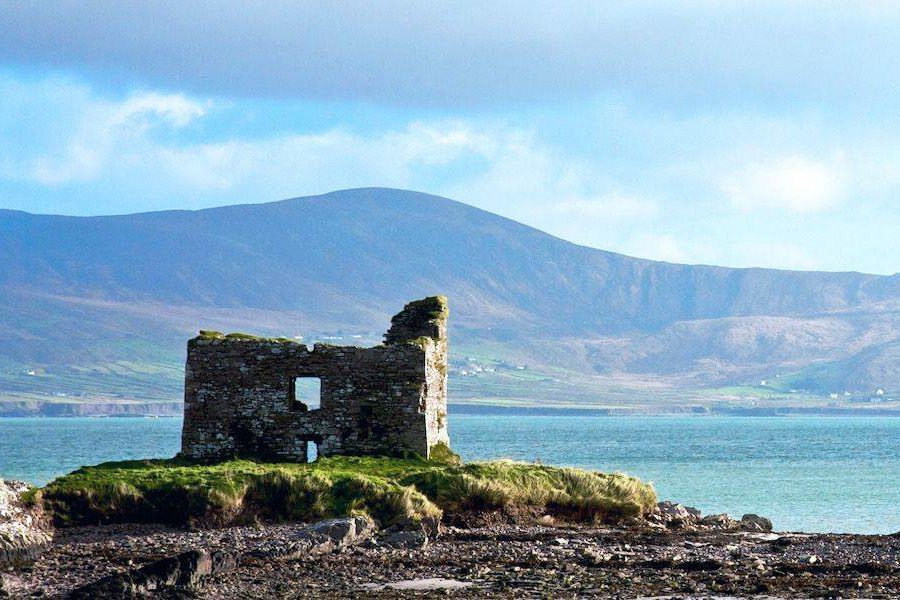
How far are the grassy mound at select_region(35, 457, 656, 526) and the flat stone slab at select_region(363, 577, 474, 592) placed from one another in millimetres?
5189

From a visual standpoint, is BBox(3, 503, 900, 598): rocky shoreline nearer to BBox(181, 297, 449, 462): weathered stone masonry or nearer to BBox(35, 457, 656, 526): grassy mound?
BBox(35, 457, 656, 526): grassy mound

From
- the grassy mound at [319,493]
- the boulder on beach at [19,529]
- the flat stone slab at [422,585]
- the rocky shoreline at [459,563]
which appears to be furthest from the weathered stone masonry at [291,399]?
the flat stone slab at [422,585]

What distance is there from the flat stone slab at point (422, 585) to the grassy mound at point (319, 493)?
17.0ft

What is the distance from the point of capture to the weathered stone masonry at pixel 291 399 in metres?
35.1

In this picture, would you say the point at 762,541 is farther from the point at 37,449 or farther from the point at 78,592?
the point at 37,449

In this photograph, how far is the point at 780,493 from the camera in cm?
5806

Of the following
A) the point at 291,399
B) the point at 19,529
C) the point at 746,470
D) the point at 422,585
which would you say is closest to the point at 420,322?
the point at 291,399

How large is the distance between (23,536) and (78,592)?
4712 millimetres

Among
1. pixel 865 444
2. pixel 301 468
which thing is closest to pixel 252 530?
pixel 301 468

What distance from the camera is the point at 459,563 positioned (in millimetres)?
24594

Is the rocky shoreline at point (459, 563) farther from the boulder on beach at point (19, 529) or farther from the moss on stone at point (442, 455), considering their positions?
the moss on stone at point (442, 455)

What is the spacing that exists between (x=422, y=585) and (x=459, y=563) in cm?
206

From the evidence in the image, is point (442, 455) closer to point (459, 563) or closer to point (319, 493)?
point (319, 493)

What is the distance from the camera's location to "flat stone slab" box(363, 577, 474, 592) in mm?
22328
